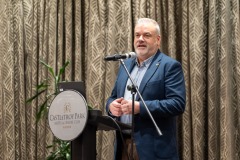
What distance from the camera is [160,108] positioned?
242cm

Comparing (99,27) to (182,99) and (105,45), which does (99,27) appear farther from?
(182,99)

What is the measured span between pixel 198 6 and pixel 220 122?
94 cm

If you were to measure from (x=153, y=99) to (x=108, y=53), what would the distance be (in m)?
1.09

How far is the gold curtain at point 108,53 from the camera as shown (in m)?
3.30

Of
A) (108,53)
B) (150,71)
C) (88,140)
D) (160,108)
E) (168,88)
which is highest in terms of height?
(108,53)

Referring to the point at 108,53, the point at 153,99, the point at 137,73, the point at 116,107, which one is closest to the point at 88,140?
the point at 116,107

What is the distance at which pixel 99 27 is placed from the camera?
362cm

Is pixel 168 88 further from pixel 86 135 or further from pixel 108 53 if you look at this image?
pixel 108 53

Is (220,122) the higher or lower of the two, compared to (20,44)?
lower

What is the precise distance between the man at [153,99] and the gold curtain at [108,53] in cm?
69

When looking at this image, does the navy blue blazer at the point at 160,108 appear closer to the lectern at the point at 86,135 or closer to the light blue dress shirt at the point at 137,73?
the light blue dress shirt at the point at 137,73

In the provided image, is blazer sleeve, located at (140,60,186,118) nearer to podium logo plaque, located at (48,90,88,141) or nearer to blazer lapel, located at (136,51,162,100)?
blazer lapel, located at (136,51,162,100)

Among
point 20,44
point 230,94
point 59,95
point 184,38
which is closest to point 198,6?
point 184,38

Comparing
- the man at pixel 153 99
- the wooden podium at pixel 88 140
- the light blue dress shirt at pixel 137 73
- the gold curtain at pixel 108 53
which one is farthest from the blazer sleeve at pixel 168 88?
the gold curtain at pixel 108 53
